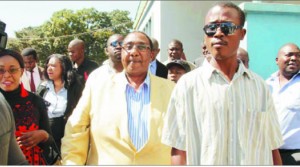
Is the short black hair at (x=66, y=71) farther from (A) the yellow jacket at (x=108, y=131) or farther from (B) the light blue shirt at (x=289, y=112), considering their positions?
(B) the light blue shirt at (x=289, y=112)

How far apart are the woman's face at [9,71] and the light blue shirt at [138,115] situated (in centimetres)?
88

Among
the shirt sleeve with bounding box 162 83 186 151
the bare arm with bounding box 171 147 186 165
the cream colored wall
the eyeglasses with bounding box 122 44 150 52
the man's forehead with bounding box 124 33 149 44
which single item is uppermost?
the cream colored wall

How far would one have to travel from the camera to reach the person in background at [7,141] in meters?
2.20

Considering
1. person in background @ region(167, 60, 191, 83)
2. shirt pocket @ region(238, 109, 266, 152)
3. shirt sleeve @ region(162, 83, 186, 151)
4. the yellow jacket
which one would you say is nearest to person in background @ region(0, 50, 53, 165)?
the yellow jacket

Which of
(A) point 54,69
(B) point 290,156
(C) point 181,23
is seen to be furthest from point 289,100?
(C) point 181,23

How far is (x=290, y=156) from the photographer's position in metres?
3.88

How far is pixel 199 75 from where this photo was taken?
7.28ft

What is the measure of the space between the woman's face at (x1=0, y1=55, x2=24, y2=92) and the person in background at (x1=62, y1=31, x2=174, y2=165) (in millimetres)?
618

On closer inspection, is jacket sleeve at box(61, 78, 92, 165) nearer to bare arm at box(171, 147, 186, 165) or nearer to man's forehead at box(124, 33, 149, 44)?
man's forehead at box(124, 33, 149, 44)

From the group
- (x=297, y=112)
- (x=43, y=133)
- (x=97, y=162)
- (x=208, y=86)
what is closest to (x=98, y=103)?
(x=97, y=162)

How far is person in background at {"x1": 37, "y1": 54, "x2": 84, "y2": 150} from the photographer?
4.84 meters

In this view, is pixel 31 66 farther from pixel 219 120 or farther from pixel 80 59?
pixel 219 120

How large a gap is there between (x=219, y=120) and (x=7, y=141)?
1.09 meters

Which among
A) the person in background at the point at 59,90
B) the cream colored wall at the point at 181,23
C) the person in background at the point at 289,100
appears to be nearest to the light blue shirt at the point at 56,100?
Result: the person in background at the point at 59,90
